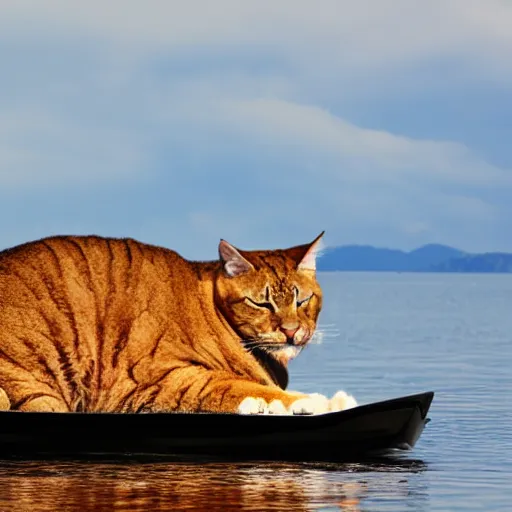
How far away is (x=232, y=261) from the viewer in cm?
1583

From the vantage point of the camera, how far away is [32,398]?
50.6 feet

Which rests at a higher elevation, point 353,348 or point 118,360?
point 353,348

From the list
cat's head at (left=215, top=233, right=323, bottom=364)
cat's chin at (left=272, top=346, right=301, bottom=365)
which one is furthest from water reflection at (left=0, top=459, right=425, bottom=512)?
cat's head at (left=215, top=233, right=323, bottom=364)

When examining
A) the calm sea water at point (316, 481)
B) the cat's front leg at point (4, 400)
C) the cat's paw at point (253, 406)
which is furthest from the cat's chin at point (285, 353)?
the cat's front leg at point (4, 400)

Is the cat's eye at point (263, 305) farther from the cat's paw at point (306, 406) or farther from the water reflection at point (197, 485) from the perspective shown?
the water reflection at point (197, 485)

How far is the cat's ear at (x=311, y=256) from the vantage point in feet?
52.2

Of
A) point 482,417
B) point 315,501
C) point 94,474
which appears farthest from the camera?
point 482,417

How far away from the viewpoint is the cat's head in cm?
1568

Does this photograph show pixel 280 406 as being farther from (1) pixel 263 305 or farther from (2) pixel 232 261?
(2) pixel 232 261

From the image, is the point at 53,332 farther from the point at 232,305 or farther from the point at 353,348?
the point at 353,348

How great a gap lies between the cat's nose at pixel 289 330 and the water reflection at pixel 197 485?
1.19 m

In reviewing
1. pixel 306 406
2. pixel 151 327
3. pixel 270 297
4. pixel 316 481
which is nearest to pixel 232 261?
pixel 270 297

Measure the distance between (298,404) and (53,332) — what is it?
2.39 m

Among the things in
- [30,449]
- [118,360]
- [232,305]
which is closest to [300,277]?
[232,305]
